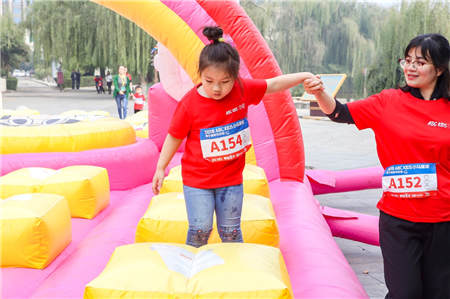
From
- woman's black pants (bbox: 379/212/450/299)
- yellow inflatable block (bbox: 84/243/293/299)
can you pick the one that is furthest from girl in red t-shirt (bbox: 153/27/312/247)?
woman's black pants (bbox: 379/212/450/299)

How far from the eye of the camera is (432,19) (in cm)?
1136

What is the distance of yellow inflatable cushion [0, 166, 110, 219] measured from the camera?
2.69 m

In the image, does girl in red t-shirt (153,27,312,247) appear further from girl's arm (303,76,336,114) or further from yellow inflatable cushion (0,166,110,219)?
yellow inflatable cushion (0,166,110,219)

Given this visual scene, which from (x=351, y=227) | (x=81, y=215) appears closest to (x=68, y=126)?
(x=81, y=215)

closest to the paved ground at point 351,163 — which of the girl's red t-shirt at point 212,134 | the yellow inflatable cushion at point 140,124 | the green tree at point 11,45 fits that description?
the girl's red t-shirt at point 212,134

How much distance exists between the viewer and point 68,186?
2723 mm

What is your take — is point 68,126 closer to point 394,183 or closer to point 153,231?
point 153,231

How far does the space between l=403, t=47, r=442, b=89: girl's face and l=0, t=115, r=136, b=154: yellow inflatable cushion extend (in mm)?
2526

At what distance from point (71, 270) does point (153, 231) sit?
0.38 meters

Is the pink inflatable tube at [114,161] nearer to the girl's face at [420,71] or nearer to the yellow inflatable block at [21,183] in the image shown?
the yellow inflatable block at [21,183]

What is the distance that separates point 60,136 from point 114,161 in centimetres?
43

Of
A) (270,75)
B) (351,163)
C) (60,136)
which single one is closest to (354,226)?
(270,75)

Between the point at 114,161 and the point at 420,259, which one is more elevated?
the point at 420,259

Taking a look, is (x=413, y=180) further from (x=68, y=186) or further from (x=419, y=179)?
(x=68, y=186)
